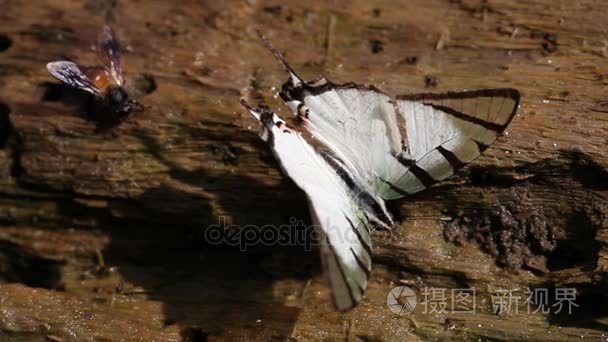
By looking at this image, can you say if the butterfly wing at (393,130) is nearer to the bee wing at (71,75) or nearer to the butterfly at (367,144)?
the butterfly at (367,144)

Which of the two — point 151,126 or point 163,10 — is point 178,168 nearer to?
point 151,126

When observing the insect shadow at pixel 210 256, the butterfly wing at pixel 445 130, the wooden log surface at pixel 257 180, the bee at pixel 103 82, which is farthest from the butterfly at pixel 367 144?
the bee at pixel 103 82

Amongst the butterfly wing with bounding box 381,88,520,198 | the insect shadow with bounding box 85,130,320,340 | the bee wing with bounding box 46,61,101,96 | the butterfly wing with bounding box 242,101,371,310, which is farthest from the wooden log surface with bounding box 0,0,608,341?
the butterfly wing with bounding box 242,101,371,310

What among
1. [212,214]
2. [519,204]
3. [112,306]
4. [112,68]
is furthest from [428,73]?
[112,306]

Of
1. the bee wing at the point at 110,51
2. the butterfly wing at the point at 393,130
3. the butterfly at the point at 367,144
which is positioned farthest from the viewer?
the bee wing at the point at 110,51

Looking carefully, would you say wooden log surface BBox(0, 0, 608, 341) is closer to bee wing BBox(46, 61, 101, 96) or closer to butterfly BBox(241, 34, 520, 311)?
bee wing BBox(46, 61, 101, 96)

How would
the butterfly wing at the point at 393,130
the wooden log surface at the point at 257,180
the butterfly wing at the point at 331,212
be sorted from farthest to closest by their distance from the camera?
the wooden log surface at the point at 257,180 < the butterfly wing at the point at 393,130 < the butterfly wing at the point at 331,212
